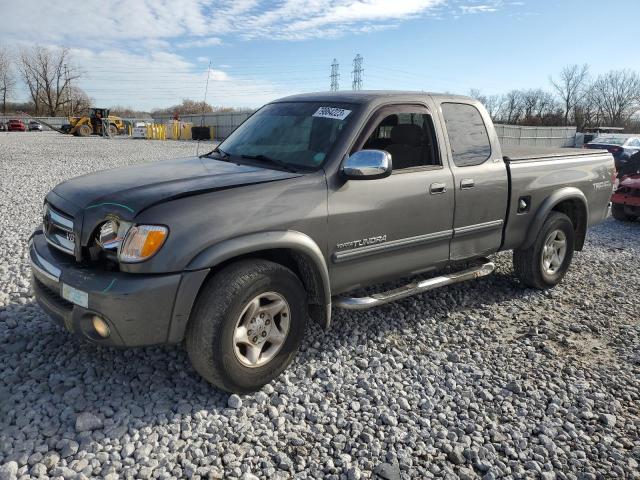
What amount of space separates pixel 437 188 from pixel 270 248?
5.20ft

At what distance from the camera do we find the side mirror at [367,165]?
3385 mm

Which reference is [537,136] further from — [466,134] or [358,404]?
[358,404]

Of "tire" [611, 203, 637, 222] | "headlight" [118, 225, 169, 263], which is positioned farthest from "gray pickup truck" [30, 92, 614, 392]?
"tire" [611, 203, 637, 222]

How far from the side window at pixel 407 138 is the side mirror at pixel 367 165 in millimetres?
552

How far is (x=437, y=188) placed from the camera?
13.4 ft

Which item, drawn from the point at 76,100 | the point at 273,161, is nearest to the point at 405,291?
the point at 273,161

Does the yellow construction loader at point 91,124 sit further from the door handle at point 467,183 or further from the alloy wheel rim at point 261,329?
the alloy wheel rim at point 261,329

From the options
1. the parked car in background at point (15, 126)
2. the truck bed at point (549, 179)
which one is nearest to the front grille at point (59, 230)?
the truck bed at point (549, 179)

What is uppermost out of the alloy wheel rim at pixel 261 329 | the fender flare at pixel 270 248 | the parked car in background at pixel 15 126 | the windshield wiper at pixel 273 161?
the parked car in background at pixel 15 126

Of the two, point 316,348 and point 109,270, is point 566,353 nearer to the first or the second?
point 316,348

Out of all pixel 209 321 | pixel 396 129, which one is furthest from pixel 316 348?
pixel 396 129

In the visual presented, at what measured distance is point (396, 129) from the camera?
4156 mm

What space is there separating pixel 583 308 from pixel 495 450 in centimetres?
280

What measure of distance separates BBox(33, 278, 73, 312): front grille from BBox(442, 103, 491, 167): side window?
307 cm
